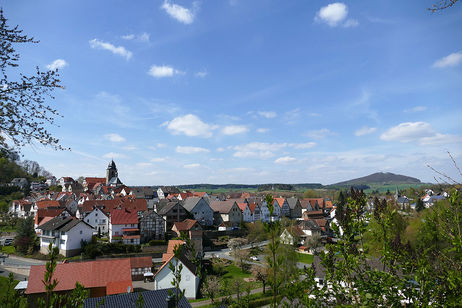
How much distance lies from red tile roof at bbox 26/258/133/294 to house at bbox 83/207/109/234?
28.8 m

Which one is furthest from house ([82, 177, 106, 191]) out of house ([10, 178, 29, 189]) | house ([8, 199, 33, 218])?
house ([8, 199, 33, 218])

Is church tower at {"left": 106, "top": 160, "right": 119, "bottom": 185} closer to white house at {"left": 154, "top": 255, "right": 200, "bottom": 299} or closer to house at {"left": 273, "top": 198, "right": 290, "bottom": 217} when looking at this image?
house at {"left": 273, "top": 198, "right": 290, "bottom": 217}

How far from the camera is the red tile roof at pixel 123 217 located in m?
51.6

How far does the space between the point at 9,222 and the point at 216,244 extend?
147 feet

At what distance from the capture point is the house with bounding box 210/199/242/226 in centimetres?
7181

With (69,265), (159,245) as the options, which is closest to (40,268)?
(69,265)

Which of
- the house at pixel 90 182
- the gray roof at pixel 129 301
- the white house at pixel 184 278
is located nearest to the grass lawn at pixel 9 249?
the white house at pixel 184 278

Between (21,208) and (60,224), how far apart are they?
37955mm

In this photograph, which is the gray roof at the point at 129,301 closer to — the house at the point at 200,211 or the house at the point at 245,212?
the house at the point at 200,211

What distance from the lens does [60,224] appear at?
47094mm

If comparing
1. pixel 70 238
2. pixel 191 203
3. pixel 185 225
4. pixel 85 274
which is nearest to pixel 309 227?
pixel 185 225

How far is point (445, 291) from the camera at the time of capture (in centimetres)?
508

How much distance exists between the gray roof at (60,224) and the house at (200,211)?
26.5m

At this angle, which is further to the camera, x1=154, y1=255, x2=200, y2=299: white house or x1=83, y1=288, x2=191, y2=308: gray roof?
x1=154, y1=255, x2=200, y2=299: white house
